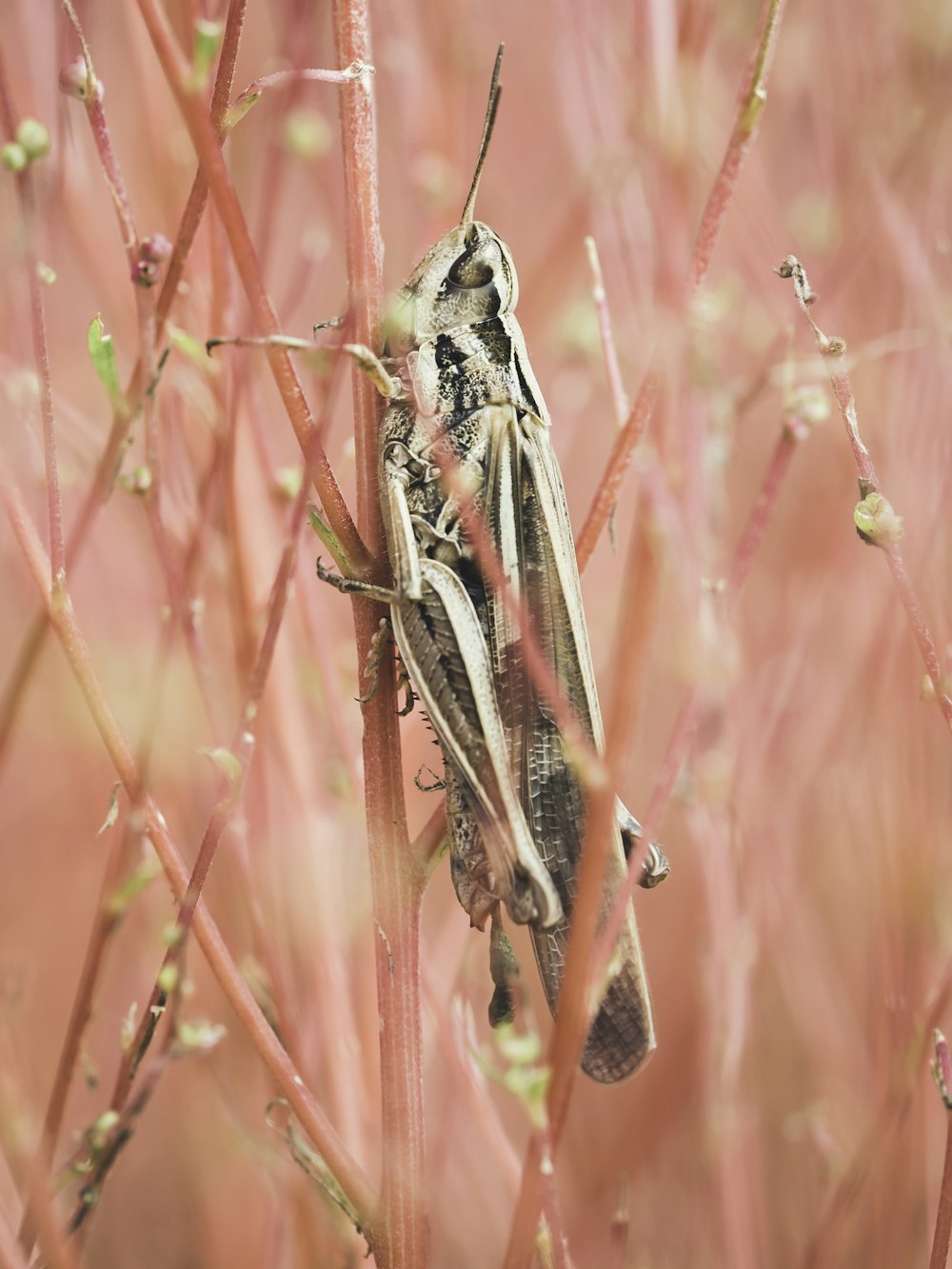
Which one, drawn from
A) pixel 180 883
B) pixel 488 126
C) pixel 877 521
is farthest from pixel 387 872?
pixel 488 126

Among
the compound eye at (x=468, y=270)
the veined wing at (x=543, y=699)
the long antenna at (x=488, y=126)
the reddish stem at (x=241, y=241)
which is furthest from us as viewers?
the compound eye at (x=468, y=270)

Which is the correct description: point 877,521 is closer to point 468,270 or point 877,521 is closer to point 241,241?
point 241,241

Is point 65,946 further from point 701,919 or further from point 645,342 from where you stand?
point 645,342

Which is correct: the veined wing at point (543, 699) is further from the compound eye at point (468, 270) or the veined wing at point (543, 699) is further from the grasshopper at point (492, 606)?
the compound eye at point (468, 270)

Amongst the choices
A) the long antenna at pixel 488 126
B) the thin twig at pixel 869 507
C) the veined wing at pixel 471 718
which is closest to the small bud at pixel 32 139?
the long antenna at pixel 488 126

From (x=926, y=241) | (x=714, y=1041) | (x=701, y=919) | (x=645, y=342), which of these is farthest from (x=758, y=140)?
(x=714, y=1041)

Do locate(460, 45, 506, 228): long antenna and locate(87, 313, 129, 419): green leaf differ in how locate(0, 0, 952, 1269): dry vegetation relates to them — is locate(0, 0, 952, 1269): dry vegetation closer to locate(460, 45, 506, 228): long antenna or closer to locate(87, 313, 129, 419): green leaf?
locate(87, 313, 129, 419): green leaf

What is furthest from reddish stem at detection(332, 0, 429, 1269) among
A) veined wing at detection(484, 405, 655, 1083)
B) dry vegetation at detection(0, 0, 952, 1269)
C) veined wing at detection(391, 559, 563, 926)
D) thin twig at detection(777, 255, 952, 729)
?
thin twig at detection(777, 255, 952, 729)
